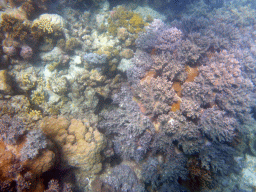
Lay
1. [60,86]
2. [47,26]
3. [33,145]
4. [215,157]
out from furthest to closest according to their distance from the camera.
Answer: [47,26]
[60,86]
[215,157]
[33,145]

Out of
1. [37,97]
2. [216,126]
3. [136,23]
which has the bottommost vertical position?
[37,97]

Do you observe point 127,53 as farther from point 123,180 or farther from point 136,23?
point 123,180

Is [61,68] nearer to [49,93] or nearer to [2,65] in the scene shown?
[49,93]

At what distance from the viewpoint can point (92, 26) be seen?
774cm

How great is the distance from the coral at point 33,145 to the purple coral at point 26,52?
347cm

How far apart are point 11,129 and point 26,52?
3.37 meters

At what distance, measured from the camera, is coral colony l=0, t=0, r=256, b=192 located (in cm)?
388

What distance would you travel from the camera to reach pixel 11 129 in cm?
329

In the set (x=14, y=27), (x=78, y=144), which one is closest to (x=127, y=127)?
(x=78, y=144)

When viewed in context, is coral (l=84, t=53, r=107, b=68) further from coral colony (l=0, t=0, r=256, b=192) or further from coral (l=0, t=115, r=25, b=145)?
coral (l=0, t=115, r=25, b=145)

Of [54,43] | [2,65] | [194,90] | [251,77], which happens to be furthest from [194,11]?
[2,65]

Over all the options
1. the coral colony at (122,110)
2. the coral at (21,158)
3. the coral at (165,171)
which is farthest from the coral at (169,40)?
the coral at (21,158)

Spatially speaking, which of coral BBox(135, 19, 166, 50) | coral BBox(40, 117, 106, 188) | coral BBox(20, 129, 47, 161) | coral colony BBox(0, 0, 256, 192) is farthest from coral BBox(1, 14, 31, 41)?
coral BBox(135, 19, 166, 50)

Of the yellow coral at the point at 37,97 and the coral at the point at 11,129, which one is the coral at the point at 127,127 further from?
the yellow coral at the point at 37,97
